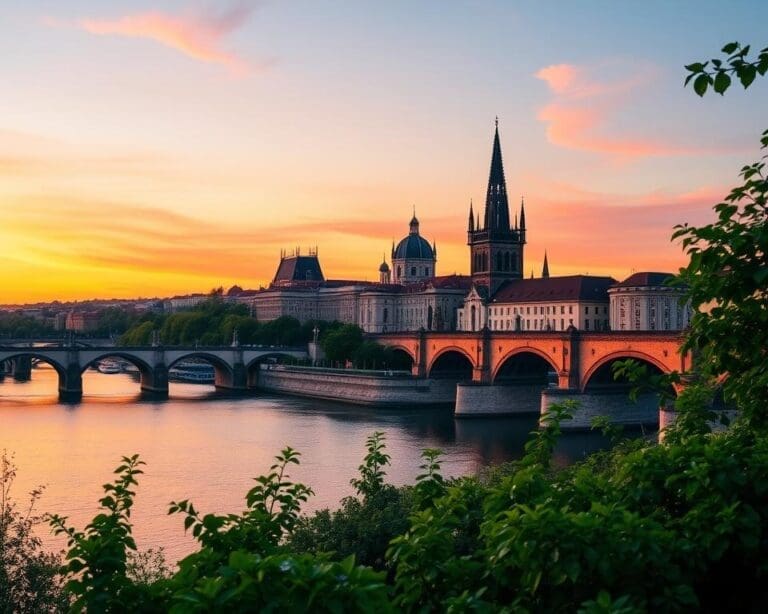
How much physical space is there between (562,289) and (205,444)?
51089 mm

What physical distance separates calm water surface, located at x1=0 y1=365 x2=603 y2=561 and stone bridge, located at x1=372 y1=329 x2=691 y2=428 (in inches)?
95.6

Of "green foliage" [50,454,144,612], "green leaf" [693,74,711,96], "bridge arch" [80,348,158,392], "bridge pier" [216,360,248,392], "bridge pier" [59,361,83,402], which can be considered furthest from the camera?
"bridge pier" [216,360,248,392]

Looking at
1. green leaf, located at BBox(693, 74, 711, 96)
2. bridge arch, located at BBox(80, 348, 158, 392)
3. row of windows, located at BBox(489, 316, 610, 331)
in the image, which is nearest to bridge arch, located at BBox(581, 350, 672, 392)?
row of windows, located at BBox(489, 316, 610, 331)

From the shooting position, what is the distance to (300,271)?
142 metres

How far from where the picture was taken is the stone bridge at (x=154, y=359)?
70.1m

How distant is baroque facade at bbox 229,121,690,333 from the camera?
82250 millimetres

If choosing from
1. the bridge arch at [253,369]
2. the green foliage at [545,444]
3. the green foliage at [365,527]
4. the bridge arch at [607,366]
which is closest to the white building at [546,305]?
the bridge arch at [253,369]

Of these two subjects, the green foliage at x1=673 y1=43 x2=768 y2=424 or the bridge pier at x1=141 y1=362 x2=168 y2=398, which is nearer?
the green foliage at x1=673 y1=43 x2=768 y2=424

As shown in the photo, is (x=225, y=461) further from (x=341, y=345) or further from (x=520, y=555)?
(x=341, y=345)

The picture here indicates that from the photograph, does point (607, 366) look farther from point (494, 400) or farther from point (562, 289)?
point (562, 289)

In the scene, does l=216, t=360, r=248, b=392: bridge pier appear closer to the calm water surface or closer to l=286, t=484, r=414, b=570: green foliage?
the calm water surface

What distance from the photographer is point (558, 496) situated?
22.8 ft

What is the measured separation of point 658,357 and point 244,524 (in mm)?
42964

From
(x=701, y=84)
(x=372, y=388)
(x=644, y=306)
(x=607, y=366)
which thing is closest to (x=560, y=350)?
(x=607, y=366)
